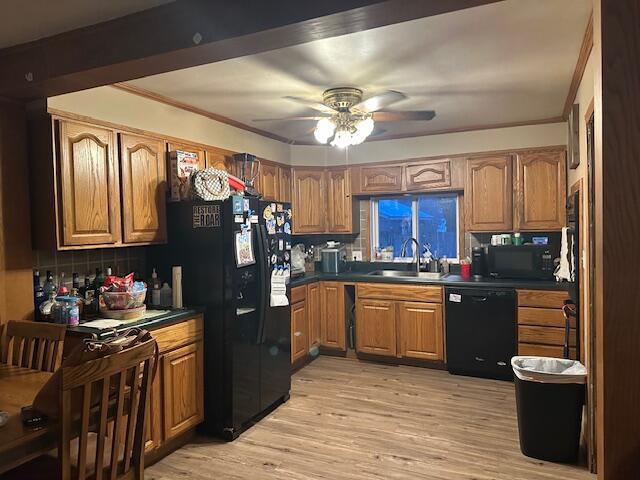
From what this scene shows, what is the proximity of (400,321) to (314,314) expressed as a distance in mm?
913

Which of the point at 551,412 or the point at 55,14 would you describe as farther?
the point at 551,412

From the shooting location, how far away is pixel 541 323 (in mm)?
3908

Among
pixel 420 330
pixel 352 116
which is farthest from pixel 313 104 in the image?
pixel 420 330

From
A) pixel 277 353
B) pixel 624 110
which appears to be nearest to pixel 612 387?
pixel 624 110

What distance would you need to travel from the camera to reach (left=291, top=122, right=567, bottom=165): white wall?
4297 millimetres

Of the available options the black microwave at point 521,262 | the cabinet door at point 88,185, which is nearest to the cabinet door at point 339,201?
the black microwave at point 521,262

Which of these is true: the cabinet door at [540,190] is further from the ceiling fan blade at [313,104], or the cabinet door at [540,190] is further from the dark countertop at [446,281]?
the ceiling fan blade at [313,104]

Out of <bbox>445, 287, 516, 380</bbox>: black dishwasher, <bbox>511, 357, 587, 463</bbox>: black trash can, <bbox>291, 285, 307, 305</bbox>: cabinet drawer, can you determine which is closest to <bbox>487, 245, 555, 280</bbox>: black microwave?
<bbox>445, 287, 516, 380</bbox>: black dishwasher

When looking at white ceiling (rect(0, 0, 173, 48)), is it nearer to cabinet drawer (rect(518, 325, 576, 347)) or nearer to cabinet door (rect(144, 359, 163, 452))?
cabinet door (rect(144, 359, 163, 452))

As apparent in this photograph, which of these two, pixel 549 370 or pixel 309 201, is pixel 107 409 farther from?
pixel 309 201

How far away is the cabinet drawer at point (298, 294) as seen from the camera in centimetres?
435

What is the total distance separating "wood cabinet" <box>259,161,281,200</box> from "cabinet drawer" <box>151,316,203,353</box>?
70.5 inches

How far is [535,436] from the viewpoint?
2.77 metres

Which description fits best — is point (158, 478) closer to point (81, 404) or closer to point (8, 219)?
point (81, 404)
